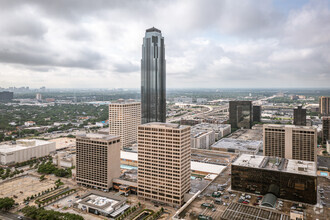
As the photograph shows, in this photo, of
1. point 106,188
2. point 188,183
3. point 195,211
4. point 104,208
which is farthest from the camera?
point 106,188

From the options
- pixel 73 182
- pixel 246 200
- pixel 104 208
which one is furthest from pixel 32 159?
pixel 246 200

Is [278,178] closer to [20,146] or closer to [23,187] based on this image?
[23,187]

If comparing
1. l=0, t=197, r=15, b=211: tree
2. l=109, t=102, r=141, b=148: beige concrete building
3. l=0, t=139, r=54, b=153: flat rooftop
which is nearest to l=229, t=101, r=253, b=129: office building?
l=109, t=102, r=141, b=148: beige concrete building

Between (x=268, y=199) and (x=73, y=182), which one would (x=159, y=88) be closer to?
(x=73, y=182)

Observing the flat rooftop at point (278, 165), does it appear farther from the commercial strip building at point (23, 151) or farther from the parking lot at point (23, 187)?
the commercial strip building at point (23, 151)

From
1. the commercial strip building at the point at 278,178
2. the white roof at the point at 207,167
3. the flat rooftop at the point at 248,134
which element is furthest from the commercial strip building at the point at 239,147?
the commercial strip building at the point at 278,178

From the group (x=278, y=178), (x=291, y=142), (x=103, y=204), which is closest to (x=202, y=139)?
(x=291, y=142)
